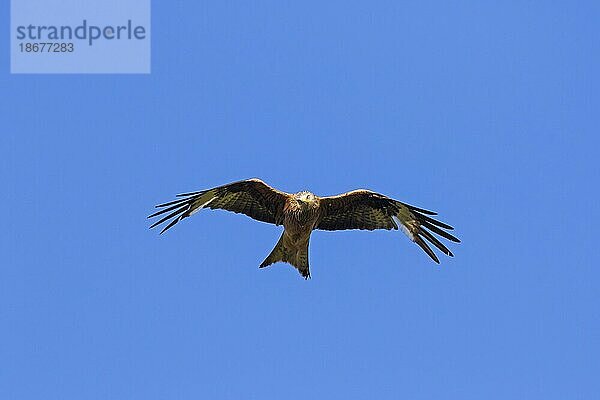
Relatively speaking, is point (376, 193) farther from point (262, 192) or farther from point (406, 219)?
point (262, 192)

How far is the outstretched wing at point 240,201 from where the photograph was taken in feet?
54.1

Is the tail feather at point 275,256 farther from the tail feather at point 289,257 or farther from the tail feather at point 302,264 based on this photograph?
the tail feather at point 302,264

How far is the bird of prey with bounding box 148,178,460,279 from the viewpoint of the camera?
16312mm

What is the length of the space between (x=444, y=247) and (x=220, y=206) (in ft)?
14.9

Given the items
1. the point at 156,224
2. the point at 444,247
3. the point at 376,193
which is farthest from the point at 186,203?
the point at 444,247

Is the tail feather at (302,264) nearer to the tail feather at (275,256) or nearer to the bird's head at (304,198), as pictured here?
the tail feather at (275,256)

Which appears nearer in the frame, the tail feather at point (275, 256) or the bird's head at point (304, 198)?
the bird's head at point (304, 198)

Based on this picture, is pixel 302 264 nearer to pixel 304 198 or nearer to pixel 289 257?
pixel 289 257

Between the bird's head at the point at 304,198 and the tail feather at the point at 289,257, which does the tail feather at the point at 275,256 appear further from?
the bird's head at the point at 304,198

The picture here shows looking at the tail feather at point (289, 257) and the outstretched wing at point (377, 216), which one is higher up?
the outstretched wing at point (377, 216)

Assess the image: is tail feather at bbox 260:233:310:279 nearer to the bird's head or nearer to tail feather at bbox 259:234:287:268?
tail feather at bbox 259:234:287:268

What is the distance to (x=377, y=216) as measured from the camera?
691 inches

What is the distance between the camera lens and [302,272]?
17109mm

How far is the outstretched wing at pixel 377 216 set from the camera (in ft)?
55.2
